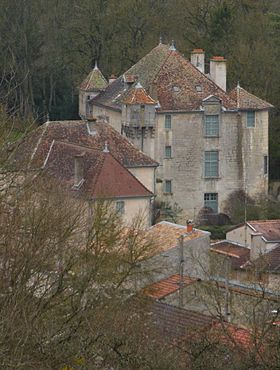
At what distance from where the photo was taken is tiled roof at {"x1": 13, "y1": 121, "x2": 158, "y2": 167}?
3769 centimetres

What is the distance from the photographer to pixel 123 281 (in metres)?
22.0

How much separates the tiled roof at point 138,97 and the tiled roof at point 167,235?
9.56 m

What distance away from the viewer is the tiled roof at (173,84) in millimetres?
42438

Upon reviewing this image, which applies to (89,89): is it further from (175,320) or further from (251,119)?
(175,320)

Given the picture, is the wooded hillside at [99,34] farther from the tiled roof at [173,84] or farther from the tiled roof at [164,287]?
the tiled roof at [164,287]

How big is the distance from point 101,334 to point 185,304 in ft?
27.1

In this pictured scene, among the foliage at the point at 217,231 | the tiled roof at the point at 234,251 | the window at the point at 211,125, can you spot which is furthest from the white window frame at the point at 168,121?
the tiled roof at the point at 234,251

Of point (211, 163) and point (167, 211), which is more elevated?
Answer: point (211, 163)

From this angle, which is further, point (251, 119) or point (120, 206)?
point (251, 119)

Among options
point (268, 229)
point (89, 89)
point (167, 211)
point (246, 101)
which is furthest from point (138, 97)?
point (268, 229)

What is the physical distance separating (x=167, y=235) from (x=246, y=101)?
13.3 m

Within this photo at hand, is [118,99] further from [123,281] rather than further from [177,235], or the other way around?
[123,281]

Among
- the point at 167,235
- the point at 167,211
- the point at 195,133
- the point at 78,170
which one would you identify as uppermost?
the point at 195,133

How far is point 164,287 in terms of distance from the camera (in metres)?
25.3
